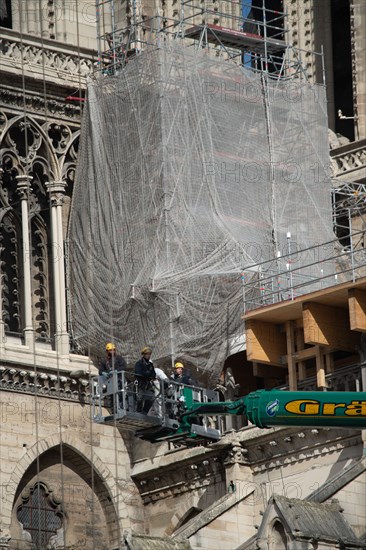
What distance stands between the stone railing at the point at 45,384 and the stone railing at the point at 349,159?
6967 mm

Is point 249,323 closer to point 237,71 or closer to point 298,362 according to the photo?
point 298,362

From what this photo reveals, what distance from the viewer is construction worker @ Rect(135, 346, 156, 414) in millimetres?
42688

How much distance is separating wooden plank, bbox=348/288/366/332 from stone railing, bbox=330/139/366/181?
300 inches

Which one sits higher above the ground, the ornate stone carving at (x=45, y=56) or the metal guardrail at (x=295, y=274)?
the ornate stone carving at (x=45, y=56)

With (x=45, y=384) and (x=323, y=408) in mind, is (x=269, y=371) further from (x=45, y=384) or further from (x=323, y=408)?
(x=323, y=408)

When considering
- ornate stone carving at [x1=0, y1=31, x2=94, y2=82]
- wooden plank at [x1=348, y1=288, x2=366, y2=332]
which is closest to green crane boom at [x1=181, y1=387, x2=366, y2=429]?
wooden plank at [x1=348, y1=288, x2=366, y2=332]

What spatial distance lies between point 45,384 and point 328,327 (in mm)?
5592

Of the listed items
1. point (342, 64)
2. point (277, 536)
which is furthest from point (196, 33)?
point (277, 536)

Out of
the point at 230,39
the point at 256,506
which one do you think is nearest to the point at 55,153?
the point at 230,39

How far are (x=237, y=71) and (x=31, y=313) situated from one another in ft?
19.2

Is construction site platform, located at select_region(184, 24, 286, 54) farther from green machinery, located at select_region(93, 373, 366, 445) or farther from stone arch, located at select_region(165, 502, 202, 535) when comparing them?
stone arch, located at select_region(165, 502, 202, 535)

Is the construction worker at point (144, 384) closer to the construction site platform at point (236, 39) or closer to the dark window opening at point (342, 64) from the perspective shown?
the construction site platform at point (236, 39)

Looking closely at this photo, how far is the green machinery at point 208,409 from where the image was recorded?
3186 cm

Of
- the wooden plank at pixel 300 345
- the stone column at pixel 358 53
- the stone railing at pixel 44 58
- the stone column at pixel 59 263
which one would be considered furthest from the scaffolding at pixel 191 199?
the stone column at pixel 358 53
